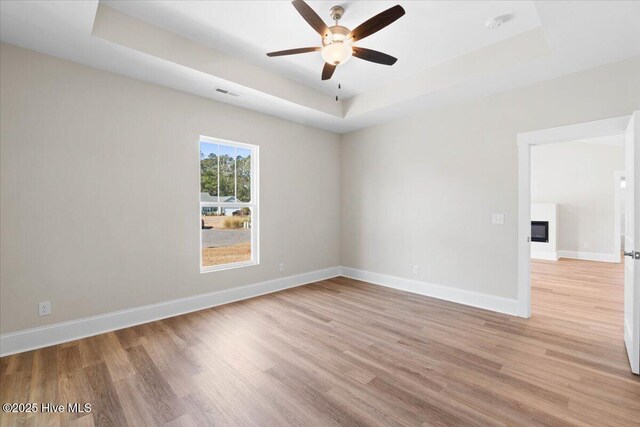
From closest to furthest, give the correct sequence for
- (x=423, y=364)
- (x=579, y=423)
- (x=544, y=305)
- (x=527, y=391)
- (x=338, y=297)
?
(x=579, y=423) < (x=527, y=391) < (x=423, y=364) < (x=544, y=305) < (x=338, y=297)

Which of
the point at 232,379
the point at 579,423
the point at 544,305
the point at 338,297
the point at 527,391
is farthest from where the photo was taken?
the point at 338,297

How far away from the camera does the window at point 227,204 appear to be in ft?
12.8

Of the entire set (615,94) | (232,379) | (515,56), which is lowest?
(232,379)

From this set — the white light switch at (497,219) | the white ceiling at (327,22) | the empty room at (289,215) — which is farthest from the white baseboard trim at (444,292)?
the white ceiling at (327,22)

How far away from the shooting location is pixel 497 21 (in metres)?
2.63

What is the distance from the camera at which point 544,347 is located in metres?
2.65

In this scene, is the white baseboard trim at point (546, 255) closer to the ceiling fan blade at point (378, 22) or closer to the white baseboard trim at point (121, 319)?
the white baseboard trim at point (121, 319)

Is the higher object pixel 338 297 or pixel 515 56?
pixel 515 56

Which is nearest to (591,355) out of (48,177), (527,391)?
(527,391)

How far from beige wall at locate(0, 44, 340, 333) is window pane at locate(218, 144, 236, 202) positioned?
219 millimetres

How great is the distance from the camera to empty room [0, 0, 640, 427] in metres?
2.06

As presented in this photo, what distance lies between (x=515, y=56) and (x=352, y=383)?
11.5ft

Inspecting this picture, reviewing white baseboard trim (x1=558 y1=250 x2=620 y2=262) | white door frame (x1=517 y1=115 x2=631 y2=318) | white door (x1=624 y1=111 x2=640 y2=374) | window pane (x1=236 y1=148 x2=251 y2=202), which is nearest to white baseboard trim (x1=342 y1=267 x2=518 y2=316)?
white door frame (x1=517 y1=115 x2=631 y2=318)

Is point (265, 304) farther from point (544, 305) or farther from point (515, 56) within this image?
point (515, 56)
